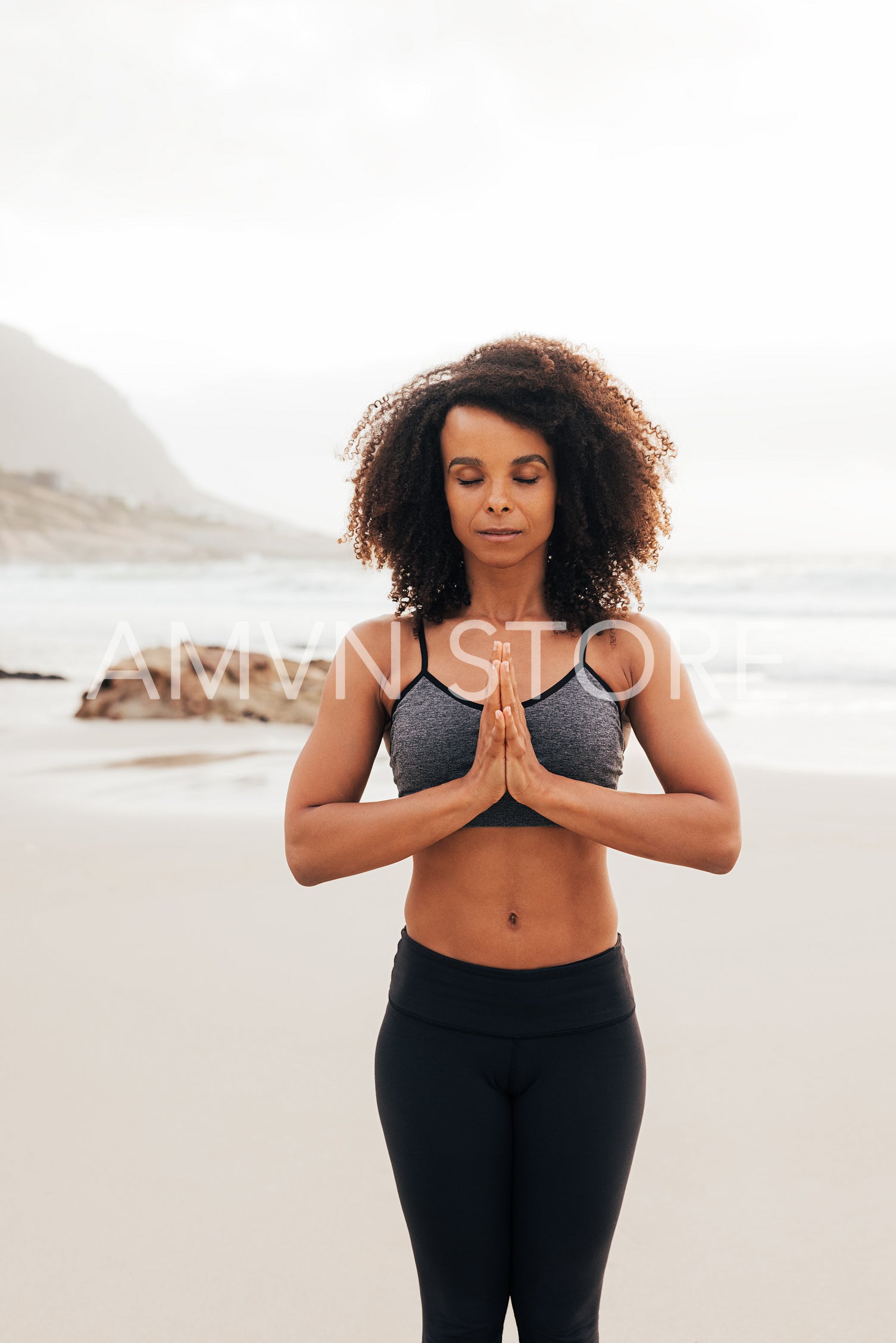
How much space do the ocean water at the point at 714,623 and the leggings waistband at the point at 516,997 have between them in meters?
6.27

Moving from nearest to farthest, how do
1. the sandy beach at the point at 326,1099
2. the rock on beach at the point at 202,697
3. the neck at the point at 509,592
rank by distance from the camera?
the neck at the point at 509,592 → the sandy beach at the point at 326,1099 → the rock on beach at the point at 202,697

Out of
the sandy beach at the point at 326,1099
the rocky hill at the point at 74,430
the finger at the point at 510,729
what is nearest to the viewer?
the finger at the point at 510,729

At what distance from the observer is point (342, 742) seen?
5.90ft

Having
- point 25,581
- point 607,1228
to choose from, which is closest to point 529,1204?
point 607,1228

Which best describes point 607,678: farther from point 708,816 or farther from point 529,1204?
point 529,1204

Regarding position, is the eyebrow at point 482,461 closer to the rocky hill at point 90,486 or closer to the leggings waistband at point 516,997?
the leggings waistband at point 516,997

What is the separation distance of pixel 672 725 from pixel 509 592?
408mm

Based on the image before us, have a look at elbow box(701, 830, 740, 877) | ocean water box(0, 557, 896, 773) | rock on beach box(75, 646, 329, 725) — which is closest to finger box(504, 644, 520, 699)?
elbow box(701, 830, 740, 877)

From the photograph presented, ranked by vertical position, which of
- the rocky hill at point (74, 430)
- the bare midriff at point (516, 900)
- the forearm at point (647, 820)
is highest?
the rocky hill at point (74, 430)

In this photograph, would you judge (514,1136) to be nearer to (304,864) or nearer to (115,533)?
(304,864)

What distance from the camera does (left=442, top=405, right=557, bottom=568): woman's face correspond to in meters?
1.80

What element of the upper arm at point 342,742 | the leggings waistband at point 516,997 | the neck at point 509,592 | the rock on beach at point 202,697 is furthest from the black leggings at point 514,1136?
the rock on beach at point 202,697

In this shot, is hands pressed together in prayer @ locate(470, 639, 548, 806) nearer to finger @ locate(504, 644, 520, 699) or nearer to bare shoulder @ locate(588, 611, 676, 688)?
finger @ locate(504, 644, 520, 699)

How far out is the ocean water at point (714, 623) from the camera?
A: 9.58 m
